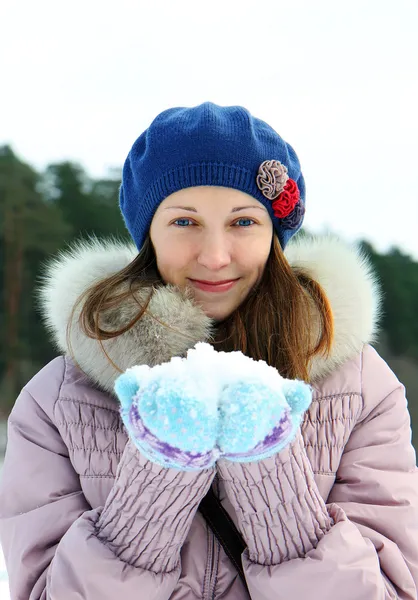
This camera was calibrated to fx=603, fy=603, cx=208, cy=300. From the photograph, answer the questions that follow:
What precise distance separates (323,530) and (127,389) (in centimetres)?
38

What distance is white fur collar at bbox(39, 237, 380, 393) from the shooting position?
3.42 ft

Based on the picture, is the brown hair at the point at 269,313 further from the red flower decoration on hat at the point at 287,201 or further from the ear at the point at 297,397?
the ear at the point at 297,397

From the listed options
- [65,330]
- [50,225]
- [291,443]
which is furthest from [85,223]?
[291,443]

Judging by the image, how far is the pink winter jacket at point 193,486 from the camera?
815 mm

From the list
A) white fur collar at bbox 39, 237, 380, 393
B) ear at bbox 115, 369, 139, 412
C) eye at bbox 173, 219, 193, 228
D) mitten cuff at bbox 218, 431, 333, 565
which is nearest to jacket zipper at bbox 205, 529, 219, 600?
mitten cuff at bbox 218, 431, 333, 565

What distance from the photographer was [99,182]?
14.8ft

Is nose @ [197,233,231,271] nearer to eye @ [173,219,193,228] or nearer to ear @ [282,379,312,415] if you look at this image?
eye @ [173,219,193,228]

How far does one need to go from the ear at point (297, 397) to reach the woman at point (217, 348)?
0.09 m

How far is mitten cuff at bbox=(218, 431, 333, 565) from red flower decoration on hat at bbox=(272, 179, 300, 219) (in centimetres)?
49

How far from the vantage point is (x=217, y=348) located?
3.80 ft

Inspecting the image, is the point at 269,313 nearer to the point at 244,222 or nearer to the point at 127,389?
the point at 244,222

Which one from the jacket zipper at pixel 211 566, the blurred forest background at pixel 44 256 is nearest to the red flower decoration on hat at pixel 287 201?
the jacket zipper at pixel 211 566

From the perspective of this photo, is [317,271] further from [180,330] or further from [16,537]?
[16,537]

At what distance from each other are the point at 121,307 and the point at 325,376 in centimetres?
39
